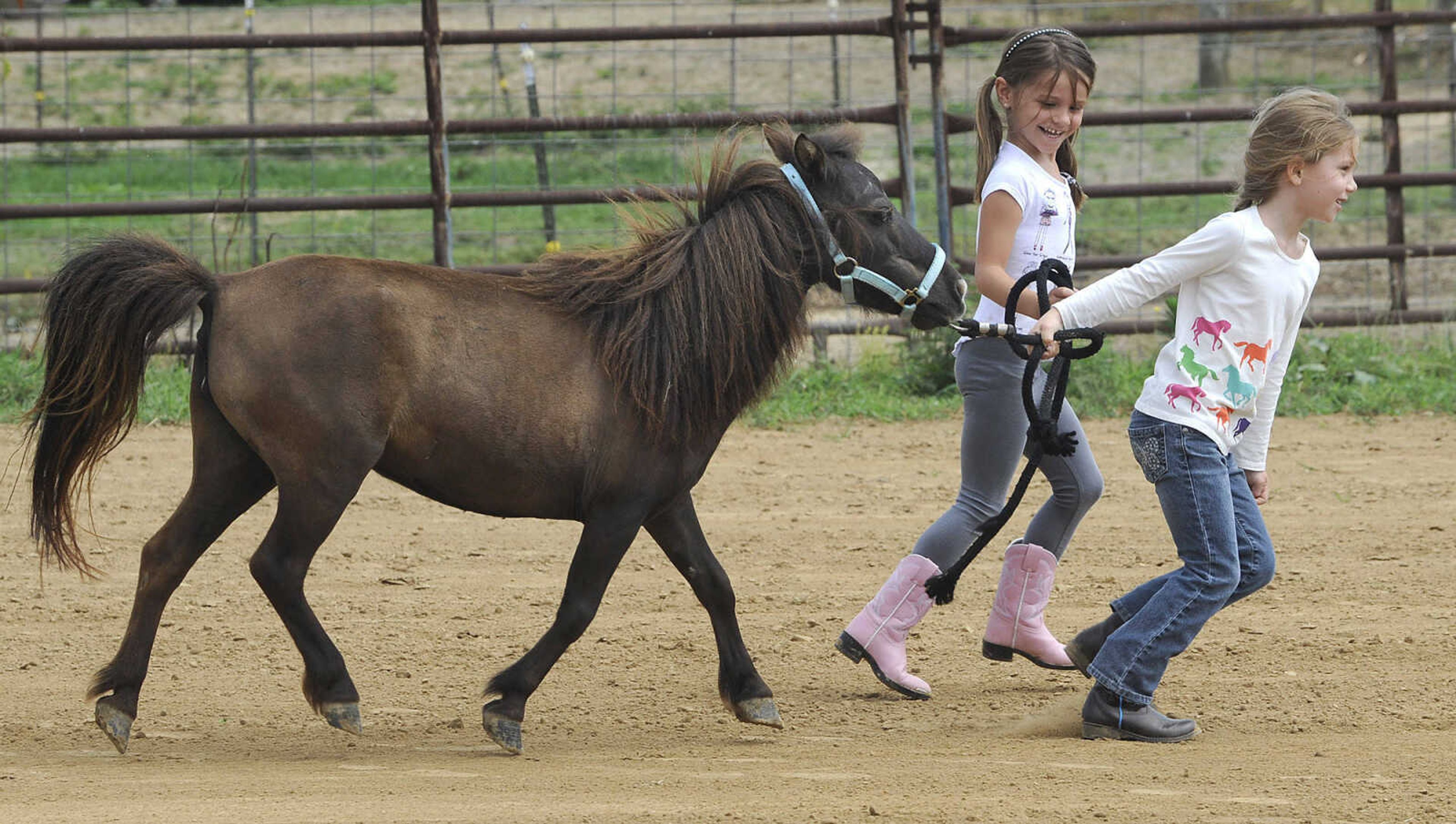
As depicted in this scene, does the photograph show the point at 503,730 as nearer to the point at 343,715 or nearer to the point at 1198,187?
the point at 343,715

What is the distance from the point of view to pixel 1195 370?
3.81m

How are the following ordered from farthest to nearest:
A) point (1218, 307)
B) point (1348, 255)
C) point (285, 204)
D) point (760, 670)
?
point (1348, 255)
point (285, 204)
point (760, 670)
point (1218, 307)

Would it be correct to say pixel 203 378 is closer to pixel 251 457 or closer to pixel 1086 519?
pixel 251 457

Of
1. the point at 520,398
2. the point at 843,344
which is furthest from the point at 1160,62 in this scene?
the point at 520,398

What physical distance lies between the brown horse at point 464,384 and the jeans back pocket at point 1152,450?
0.64m

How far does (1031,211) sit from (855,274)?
527mm

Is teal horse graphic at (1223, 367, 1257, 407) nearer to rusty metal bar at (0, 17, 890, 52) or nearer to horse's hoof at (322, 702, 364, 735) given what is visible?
horse's hoof at (322, 702, 364, 735)

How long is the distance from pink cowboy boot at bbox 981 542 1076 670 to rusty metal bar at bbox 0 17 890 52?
5.28 metres

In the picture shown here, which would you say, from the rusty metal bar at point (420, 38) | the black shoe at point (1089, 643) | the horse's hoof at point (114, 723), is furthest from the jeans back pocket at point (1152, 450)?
the rusty metal bar at point (420, 38)

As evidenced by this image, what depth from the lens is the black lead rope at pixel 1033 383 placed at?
13.0 ft

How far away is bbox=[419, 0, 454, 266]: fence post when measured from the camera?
29.8 ft

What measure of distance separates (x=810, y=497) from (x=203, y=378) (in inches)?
137

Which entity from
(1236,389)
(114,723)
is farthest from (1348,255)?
(114,723)

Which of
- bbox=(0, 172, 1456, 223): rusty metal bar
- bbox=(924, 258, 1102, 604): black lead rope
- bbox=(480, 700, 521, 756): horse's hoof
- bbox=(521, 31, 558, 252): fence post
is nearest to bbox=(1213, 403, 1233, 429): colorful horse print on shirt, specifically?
bbox=(924, 258, 1102, 604): black lead rope
